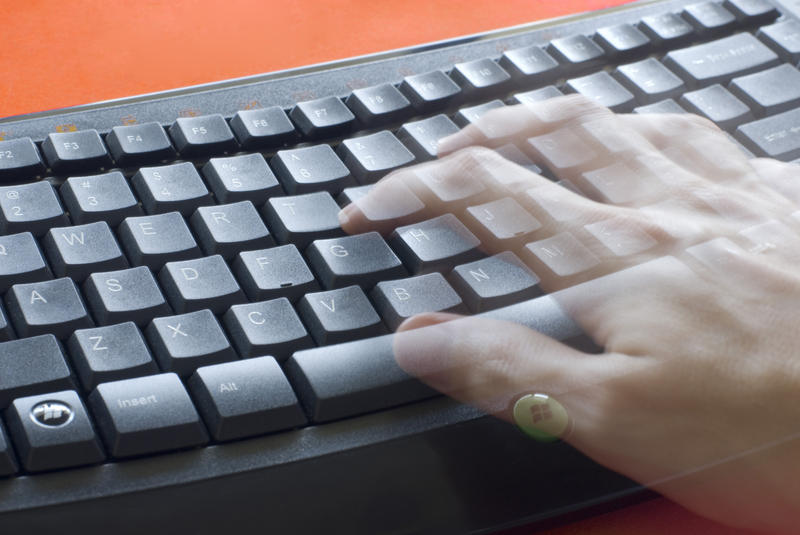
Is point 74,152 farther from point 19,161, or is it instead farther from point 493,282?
point 493,282

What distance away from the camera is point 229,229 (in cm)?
43

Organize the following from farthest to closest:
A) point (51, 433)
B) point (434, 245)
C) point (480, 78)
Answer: point (480, 78) < point (434, 245) < point (51, 433)

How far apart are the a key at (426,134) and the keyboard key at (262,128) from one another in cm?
6

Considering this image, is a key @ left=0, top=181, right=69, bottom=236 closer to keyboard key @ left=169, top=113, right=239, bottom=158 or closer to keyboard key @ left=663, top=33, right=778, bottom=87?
keyboard key @ left=169, top=113, right=239, bottom=158

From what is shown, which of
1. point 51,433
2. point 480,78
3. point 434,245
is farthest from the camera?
point 480,78

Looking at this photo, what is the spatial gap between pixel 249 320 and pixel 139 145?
129mm

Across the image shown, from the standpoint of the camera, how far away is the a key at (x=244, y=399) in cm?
37

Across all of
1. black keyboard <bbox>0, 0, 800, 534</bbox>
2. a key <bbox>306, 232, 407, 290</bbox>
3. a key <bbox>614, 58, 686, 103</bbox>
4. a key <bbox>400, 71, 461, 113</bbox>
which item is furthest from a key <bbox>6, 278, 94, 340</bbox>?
a key <bbox>614, 58, 686, 103</bbox>

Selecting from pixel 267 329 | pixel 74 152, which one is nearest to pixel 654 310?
pixel 267 329

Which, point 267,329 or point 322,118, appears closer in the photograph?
point 267,329

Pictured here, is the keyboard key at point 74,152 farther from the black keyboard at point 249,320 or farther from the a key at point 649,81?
the a key at point 649,81

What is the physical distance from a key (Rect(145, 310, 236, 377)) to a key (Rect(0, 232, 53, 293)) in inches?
2.1

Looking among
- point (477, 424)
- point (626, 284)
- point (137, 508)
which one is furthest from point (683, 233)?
point (137, 508)

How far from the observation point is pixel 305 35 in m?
0.69
